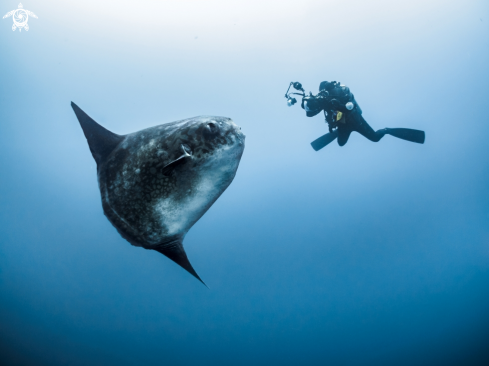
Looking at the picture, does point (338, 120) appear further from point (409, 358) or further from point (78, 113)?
point (409, 358)

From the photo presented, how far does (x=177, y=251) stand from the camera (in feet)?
7.11

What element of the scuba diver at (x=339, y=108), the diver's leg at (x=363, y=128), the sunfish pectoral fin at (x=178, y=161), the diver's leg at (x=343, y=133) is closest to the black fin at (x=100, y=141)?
the sunfish pectoral fin at (x=178, y=161)

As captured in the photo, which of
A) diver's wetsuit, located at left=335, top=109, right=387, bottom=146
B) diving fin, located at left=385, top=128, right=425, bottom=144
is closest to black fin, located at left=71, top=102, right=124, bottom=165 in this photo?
diver's wetsuit, located at left=335, top=109, right=387, bottom=146

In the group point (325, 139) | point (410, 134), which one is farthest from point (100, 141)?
point (410, 134)

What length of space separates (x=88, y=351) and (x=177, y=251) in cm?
2341

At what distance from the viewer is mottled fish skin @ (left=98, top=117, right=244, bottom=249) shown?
1801mm

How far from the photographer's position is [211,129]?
5.93ft

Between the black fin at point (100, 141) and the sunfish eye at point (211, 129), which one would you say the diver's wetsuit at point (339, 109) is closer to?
the sunfish eye at point (211, 129)

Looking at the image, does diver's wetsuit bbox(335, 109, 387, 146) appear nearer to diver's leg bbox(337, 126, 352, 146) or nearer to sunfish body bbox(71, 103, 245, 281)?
diver's leg bbox(337, 126, 352, 146)

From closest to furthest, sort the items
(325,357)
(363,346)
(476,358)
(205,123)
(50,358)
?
(205,123), (50,358), (476,358), (325,357), (363,346)

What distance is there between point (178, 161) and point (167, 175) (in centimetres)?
17

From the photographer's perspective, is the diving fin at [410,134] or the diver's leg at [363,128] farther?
the diving fin at [410,134]

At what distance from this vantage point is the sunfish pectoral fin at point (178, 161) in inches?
66.4

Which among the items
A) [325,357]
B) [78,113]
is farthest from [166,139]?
[325,357]
